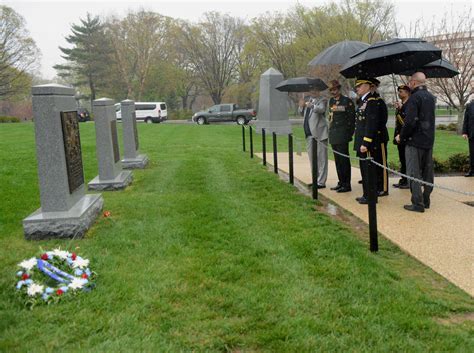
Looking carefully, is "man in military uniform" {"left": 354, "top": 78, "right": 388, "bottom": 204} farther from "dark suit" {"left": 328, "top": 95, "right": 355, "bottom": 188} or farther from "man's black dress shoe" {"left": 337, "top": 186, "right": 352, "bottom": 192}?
"man's black dress shoe" {"left": 337, "top": 186, "right": 352, "bottom": 192}

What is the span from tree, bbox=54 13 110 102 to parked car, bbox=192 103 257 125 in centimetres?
2311

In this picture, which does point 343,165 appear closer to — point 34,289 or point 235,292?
point 235,292

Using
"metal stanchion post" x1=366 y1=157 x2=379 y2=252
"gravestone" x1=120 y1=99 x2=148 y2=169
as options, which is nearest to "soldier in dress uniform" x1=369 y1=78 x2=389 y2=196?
"metal stanchion post" x1=366 y1=157 x2=379 y2=252

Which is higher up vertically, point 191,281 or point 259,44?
point 259,44

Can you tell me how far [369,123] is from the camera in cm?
667

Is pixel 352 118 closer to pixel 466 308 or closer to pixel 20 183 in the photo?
pixel 466 308

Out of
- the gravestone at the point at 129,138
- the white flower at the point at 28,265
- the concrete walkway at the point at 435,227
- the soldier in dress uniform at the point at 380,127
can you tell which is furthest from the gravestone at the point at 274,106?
the white flower at the point at 28,265

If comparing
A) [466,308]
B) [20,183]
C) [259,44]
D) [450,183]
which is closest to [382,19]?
[259,44]

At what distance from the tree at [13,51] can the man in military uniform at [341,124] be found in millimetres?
46350

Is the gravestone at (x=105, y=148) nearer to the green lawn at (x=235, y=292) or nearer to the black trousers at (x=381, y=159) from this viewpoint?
the green lawn at (x=235, y=292)

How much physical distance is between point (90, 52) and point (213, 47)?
15229 millimetres

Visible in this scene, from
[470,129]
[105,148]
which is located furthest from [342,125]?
[105,148]

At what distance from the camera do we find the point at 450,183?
28.7ft

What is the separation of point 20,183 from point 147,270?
552cm
